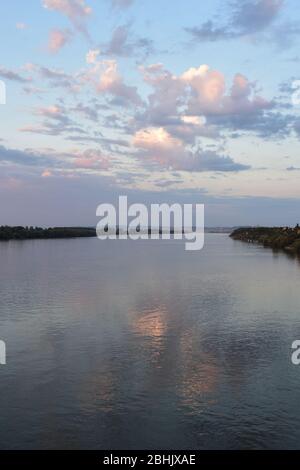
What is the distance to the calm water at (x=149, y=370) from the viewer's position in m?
10.6

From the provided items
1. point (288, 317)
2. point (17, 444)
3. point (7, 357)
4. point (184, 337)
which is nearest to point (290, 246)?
point (288, 317)

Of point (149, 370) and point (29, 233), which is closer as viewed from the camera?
point (149, 370)

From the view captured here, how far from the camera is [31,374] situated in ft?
46.5

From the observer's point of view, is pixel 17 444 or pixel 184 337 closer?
pixel 17 444

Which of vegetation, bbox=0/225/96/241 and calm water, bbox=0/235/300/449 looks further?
vegetation, bbox=0/225/96/241

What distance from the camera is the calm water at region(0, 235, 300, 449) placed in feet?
34.7

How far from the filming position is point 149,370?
14453 millimetres

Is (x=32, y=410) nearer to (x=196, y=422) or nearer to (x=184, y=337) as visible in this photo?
(x=196, y=422)

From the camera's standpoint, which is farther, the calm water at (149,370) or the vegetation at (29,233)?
the vegetation at (29,233)

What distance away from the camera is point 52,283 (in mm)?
33500

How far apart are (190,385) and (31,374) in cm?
457
